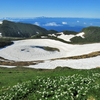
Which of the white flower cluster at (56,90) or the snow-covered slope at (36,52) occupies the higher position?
the white flower cluster at (56,90)

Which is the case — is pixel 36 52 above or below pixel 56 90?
below

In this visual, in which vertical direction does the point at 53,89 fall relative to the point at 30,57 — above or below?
above

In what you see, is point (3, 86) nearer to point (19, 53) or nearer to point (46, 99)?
point (46, 99)

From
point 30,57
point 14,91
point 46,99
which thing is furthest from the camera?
point 30,57

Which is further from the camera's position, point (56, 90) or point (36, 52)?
point (36, 52)

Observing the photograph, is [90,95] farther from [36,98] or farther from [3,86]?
[3,86]

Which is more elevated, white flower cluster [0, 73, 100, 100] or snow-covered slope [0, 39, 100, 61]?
white flower cluster [0, 73, 100, 100]

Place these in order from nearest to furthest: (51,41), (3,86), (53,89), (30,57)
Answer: (53,89), (3,86), (30,57), (51,41)

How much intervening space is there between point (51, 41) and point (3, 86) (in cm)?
8796

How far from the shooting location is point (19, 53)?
89062mm

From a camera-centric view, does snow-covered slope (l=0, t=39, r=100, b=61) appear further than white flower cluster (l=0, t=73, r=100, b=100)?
Yes

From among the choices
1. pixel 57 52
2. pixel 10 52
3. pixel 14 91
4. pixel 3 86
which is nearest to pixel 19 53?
pixel 10 52

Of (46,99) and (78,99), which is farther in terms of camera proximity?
(46,99)

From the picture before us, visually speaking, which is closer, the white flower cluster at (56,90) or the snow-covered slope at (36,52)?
the white flower cluster at (56,90)
